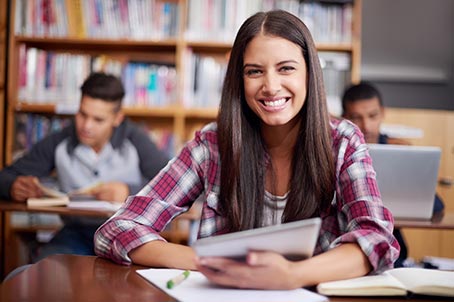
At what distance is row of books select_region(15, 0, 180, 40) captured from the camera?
3.67m

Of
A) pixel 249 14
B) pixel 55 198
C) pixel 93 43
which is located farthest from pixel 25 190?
pixel 249 14

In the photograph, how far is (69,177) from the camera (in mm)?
3072

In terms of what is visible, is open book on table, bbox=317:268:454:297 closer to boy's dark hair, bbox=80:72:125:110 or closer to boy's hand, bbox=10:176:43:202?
boy's hand, bbox=10:176:43:202

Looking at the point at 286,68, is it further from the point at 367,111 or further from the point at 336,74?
the point at 336,74

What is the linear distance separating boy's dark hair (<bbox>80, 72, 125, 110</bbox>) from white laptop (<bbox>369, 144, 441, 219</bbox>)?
4.52 feet

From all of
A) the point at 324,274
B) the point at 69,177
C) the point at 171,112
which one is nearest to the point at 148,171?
the point at 69,177

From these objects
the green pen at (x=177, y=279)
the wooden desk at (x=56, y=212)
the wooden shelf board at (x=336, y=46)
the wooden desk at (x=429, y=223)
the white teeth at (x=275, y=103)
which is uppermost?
the wooden shelf board at (x=336, y=46)

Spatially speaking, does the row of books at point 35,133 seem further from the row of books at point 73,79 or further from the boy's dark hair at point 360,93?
the boy's dark hair at point 360,93

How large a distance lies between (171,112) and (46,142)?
82 centimetres

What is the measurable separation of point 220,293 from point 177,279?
0.09 meters

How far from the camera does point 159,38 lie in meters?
3.66

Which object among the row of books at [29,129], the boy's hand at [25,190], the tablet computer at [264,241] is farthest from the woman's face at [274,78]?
the row of books at [29,129]

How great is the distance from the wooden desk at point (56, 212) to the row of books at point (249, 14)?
1.08 m

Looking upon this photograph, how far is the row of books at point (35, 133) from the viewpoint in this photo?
375 cm
